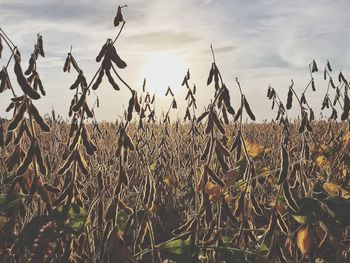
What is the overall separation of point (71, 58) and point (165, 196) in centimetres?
161

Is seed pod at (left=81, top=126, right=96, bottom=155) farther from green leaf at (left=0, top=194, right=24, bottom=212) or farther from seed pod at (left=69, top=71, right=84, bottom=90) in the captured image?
green leaf at (left=0, top=194, right=24, bottom=212)

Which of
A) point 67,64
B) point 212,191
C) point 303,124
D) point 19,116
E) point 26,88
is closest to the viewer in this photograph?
point 26,88

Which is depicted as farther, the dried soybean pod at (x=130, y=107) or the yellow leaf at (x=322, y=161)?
the yellow leaf at (x=322, y=161)

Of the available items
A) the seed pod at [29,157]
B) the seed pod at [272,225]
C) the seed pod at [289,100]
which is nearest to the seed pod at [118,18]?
the seed pod at [29,157]

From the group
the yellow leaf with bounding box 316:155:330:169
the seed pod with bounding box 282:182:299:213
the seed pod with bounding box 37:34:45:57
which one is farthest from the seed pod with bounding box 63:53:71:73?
the yellow leaf with bounding box 316:155:330:169

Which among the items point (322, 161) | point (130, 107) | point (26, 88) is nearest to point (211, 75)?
point (130, 107)

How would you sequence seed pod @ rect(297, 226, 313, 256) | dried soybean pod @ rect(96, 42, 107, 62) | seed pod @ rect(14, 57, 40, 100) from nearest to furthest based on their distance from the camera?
seed pod @ rect(14, 57, 40, 100), dried soybean pod @ rect(96, 42, 107, 62), seed pod @ rect(297, 226, 313, 256)

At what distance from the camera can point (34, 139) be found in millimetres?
1749

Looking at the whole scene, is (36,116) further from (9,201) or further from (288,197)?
(288,197)

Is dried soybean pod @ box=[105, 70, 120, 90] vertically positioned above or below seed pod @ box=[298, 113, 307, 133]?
above

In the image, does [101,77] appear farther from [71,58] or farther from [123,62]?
[71,58]

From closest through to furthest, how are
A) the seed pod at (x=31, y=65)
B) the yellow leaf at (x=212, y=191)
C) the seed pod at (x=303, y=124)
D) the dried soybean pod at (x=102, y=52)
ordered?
1. the dried soybean pod at (x=102, y=52)
2. the yellow leaf at (x=212, y=191)
3. the seed pod at (x=31, y=65)
4. the seed pod at (x=303, y=124)

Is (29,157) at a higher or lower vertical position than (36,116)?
lower

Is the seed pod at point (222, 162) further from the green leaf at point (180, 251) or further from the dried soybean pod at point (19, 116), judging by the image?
the dried soybean pod at point (19, 116)
